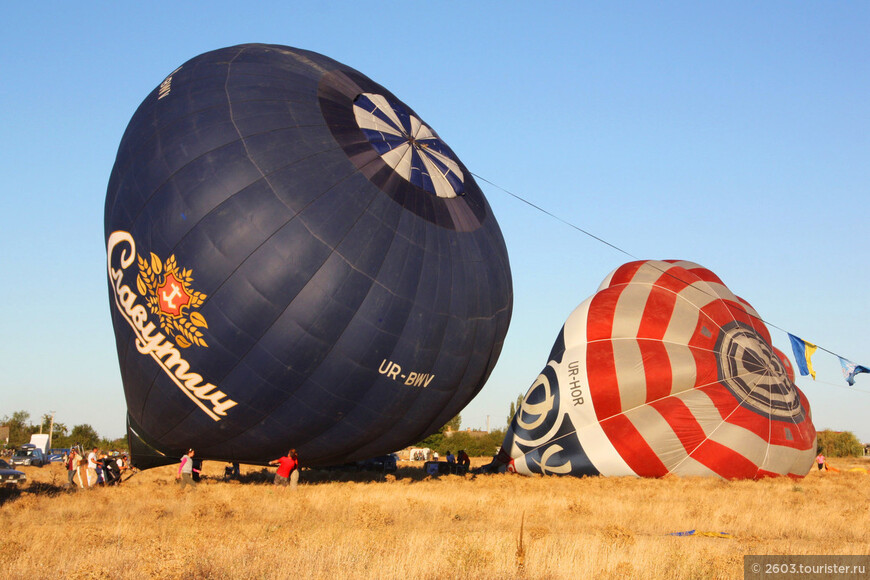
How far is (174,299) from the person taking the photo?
645 inches

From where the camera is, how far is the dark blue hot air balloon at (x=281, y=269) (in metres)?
16.3

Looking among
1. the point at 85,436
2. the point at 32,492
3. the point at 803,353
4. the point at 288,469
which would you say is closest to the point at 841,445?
the point at 803,353

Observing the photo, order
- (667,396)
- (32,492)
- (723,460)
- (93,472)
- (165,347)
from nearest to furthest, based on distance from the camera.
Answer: (165,347)
(32,492)
(93,472)
(723,460)
(667,396)

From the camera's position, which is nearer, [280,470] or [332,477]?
[280,470]

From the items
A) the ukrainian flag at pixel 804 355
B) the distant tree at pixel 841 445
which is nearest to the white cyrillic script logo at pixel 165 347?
the ukrainian flag at pixel 804 355

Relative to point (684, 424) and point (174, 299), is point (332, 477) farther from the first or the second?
point (684, 424)

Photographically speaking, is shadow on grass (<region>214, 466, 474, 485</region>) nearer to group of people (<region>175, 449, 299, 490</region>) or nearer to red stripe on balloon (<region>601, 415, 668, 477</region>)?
group of people (<region>175, 449, 299, 490</region>)

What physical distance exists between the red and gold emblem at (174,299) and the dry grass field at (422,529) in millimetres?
3582

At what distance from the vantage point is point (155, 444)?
19.3 metres

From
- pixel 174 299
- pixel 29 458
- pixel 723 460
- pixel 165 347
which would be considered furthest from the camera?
pixel 29 458

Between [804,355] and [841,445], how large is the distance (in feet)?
161

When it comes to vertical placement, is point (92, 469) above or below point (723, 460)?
below

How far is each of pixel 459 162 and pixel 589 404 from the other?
844 cm

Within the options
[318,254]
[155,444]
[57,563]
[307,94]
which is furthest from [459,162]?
[57,563]
